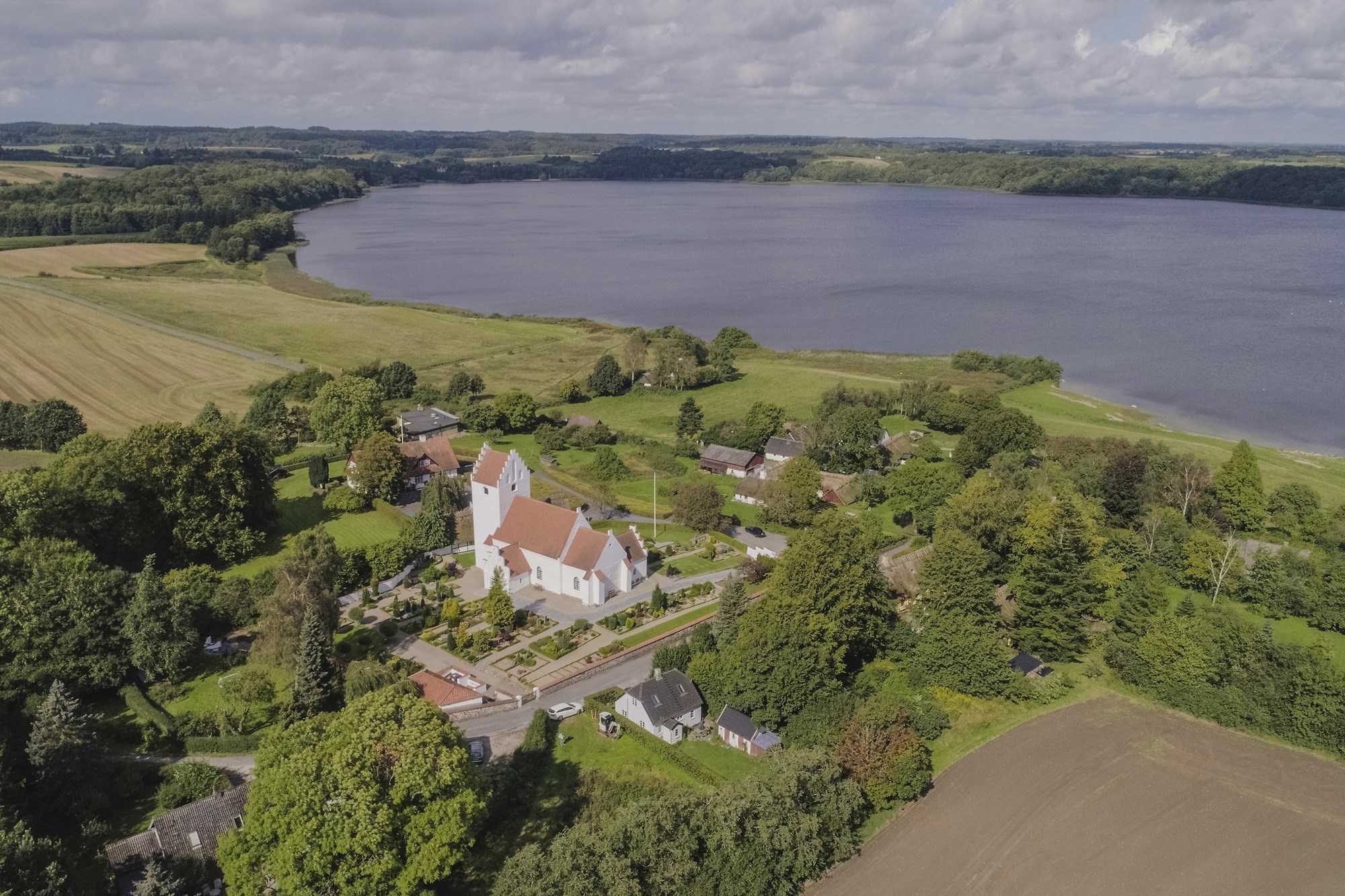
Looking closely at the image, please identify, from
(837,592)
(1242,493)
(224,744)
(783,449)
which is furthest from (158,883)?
(1242,493)

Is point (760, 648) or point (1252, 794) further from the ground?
point (760, 648)

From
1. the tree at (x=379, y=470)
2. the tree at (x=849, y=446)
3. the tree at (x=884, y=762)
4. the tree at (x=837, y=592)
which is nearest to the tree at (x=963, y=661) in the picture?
the tree at (x=837, y=592)

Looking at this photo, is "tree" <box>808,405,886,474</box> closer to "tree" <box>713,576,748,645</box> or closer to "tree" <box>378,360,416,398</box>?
"tree" <box>713,576,748,645</box>

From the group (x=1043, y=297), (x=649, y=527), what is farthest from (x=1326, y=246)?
(x=649, y=527)

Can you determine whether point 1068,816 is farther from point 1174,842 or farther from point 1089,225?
point 1089,225

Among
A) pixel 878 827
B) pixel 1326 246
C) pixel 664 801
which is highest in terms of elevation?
pixel 1326 246

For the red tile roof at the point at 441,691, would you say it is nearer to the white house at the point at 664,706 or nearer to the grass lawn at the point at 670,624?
the white house at the point at 664,706

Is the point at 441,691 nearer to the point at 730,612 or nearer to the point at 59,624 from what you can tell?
the point at 730,612
